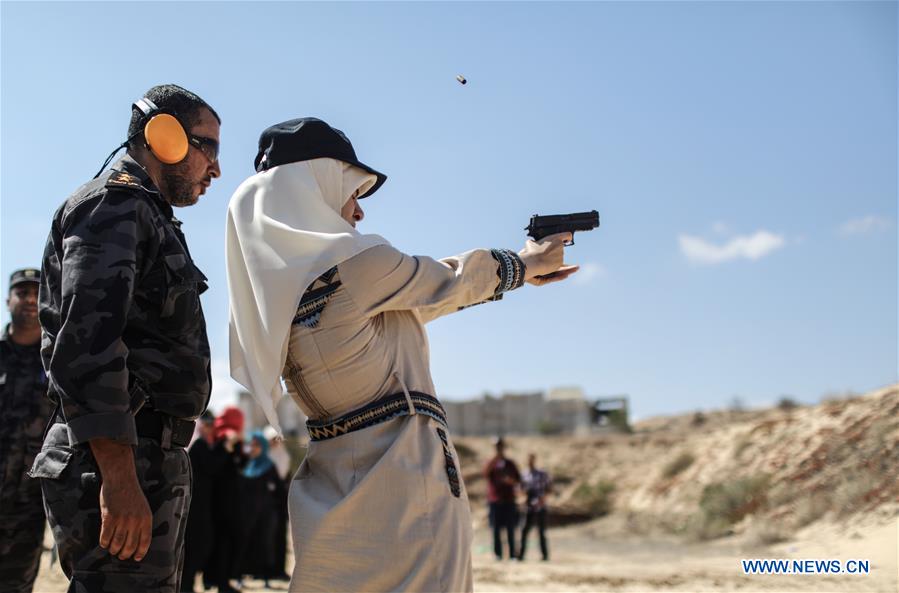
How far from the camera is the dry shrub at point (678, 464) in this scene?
85.1 ft

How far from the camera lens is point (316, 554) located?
2861 millimetres

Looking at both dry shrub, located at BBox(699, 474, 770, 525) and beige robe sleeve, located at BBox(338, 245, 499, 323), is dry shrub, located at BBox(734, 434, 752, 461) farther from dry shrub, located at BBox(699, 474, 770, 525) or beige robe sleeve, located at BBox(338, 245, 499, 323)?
beige robe sleeve, located at BBox(338, 245, 499, 323)

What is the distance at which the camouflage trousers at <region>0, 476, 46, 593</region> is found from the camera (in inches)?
171

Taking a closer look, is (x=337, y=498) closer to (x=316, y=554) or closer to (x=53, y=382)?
(x=316, y=554)

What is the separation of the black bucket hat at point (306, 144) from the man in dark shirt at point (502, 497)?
44.3 feet

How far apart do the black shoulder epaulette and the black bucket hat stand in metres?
0.45

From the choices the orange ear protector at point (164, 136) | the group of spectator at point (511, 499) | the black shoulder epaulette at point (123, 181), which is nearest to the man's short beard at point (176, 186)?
the orange ear protector at point (164, 136)

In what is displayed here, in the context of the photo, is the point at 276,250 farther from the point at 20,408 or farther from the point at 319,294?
the point at 20,408

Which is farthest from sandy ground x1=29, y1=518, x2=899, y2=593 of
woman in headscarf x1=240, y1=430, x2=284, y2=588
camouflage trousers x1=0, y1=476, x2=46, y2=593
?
camouflage trousers x1=0, y1=476, x2=46, y2=593

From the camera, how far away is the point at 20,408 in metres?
4.94

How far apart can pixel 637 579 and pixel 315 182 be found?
26.7ft

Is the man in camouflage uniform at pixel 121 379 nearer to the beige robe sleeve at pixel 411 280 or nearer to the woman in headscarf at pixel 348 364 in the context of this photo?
the woman in headscarf at pixel 348 364

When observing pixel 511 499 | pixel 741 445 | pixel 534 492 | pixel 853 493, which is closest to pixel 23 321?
pixel 511 499

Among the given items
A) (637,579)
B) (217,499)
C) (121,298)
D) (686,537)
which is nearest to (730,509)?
(686,537)
